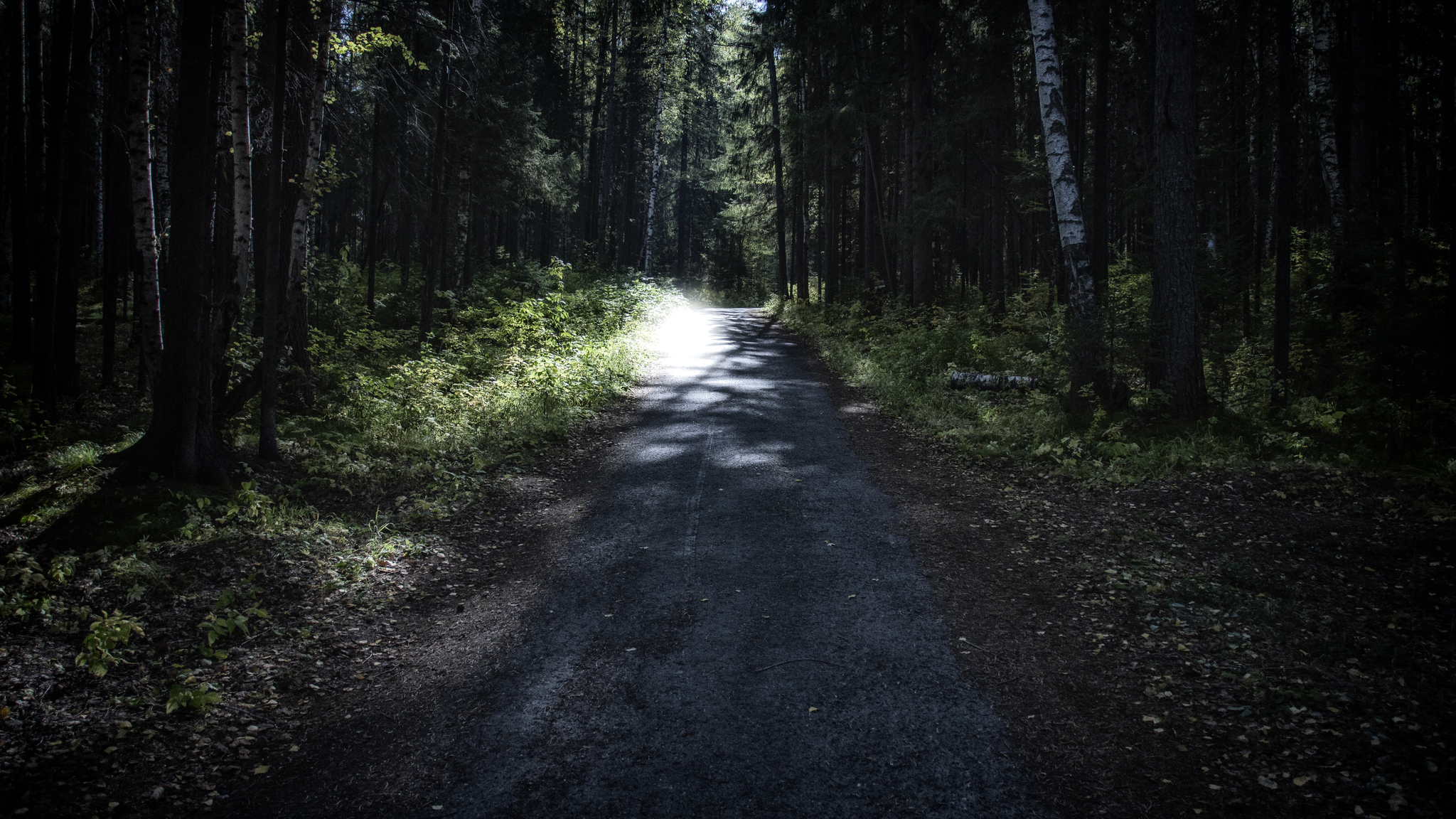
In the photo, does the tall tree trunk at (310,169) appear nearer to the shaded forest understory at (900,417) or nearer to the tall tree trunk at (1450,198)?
the shaded forest understory at (900,417)

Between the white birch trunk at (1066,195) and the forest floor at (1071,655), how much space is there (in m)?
3.07

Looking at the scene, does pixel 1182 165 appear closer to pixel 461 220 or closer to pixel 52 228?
pixel 52 228

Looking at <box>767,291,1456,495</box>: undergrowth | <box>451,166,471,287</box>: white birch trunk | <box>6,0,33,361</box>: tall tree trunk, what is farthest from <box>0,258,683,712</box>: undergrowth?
<box>451,166,471,287</box>: white birch trunk

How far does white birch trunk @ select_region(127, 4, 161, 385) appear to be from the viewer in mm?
7246

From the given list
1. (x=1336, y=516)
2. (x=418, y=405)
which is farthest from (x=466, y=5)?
(x=1336, y=516)

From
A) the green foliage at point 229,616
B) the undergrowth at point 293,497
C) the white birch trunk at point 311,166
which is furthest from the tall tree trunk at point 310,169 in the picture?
the green foliage at point 229,616

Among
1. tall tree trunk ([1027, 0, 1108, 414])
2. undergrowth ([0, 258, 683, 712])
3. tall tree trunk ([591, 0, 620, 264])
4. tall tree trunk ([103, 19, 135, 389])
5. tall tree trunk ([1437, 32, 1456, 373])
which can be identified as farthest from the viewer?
tall tree trunk ([591, 0, 620, 264])

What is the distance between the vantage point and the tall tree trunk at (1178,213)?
8.70 m

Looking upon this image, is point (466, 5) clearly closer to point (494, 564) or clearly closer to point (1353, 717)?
point (494, 564)

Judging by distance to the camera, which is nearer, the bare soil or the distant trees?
the bare soil

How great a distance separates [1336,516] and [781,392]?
8.74m

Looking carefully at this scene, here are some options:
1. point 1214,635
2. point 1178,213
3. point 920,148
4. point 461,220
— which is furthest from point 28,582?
point 920,148

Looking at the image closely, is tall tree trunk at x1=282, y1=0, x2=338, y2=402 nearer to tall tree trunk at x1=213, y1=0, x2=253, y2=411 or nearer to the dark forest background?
the dark forest background

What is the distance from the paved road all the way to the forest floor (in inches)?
11.9
